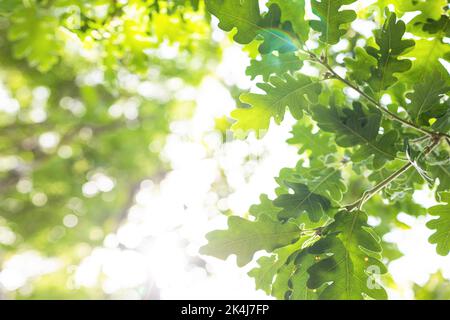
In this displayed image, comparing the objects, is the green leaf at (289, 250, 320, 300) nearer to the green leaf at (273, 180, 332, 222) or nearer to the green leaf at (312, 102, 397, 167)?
the green leaf at (273, 180, 332, 222)

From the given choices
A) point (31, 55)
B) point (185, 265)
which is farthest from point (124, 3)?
point (185, 265)

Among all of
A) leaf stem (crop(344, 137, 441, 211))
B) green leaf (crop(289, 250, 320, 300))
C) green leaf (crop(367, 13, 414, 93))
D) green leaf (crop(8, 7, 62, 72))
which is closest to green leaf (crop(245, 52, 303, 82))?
green leaf (crop(367, 13, 414, 93))

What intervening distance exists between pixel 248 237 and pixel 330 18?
0.89 m

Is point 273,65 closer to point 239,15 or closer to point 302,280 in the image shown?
point 239,15

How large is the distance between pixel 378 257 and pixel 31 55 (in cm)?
331

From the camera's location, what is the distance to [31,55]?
140 inches

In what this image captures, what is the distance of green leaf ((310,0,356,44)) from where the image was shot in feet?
4.83

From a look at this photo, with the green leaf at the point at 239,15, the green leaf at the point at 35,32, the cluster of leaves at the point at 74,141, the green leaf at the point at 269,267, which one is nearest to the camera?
the green leaf at the point at 239,15

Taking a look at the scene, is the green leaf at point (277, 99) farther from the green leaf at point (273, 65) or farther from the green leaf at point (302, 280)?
the green leaf at point (302, 280)

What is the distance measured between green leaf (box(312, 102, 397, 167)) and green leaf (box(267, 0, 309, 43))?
30 centimetres

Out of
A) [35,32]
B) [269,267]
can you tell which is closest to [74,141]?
[35,32]

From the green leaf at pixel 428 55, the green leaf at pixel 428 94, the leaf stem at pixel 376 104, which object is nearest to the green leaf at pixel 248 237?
the leaf stem at pixel 376 104

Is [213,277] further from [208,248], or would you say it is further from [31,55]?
[208,248]

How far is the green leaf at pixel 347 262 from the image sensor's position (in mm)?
1499
